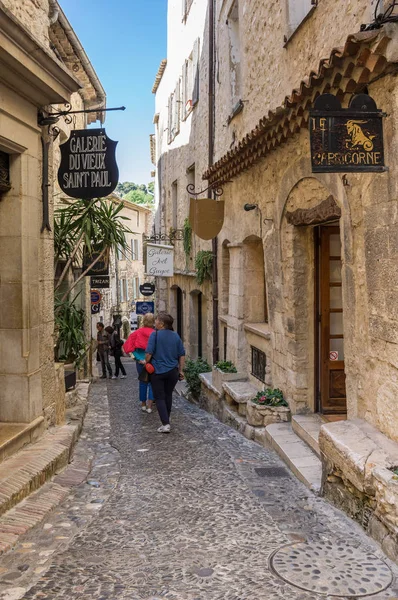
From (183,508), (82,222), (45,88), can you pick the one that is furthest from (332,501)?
(82,222)

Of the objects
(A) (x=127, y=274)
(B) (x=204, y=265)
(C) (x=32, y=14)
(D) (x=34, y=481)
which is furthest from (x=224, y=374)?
(A) (x=127, y=274)

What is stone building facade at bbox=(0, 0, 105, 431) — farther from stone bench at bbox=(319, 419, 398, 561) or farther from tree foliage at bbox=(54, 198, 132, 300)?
stone bench at bbox=(319, 419, 398, 561)

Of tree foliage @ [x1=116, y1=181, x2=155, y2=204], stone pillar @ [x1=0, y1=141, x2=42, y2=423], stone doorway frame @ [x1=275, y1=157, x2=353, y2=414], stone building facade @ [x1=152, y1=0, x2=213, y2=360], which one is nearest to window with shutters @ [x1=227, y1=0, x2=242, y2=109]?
stone building facade @ [x1=152, y1=0, x2=213, y2=360]

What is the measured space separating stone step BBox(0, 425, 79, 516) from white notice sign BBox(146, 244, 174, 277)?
992 centimetres

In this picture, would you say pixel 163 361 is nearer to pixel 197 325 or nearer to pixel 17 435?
pixel 17 435

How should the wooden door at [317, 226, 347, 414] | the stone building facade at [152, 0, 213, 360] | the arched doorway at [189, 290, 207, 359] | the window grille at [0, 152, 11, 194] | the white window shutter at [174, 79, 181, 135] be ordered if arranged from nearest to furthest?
the window grille at [0, 152, 11, 194] < the wooden door at [317, 226, 347, 414] < the stone building facade at [152, 0, 213, 360] < the arched doorway at [189, 290, 207, 359] < the white window shutter at [174, 79, 181, 135]

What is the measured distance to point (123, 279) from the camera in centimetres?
3497

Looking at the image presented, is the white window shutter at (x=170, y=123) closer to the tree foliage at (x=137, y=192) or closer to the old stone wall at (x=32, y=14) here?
the old stone wall at (x=32, y=14)

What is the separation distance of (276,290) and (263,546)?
4157mm

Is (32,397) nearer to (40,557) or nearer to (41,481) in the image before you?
(41,481)

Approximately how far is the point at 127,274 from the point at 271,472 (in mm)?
31127

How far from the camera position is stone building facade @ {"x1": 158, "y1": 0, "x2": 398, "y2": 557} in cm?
408

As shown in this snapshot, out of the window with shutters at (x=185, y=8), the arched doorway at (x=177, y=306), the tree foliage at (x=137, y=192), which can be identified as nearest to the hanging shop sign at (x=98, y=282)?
the arched doorway at (x=177, y=306)

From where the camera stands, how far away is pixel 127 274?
36.1 meters
